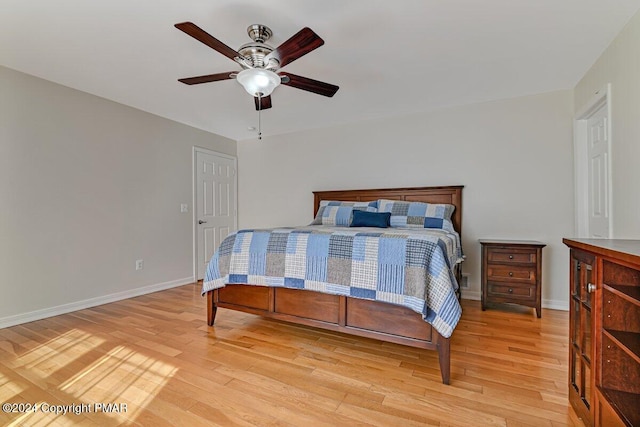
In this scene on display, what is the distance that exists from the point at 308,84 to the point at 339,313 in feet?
5.55

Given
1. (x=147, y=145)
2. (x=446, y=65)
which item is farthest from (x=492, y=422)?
(x=147, y=145)

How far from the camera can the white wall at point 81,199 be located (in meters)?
2.63

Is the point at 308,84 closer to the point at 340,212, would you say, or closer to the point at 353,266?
the point at 353,266

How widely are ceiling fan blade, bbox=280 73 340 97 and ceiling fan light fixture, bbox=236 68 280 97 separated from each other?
0.13 metres

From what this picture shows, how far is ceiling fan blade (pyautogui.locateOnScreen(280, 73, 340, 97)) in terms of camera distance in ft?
6.77

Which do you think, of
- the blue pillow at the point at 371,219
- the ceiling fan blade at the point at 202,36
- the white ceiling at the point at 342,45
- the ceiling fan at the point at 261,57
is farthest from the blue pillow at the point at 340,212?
the ceiling fan blade at the point at 202,36

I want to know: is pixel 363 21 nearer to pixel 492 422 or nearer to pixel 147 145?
pixel 492 422

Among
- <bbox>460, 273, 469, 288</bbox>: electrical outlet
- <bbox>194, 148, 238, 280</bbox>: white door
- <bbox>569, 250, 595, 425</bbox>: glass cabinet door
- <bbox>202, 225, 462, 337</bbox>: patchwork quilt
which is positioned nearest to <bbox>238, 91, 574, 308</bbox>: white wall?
<bbox>460, 273, 469, 288</bbox>: electrical outlet

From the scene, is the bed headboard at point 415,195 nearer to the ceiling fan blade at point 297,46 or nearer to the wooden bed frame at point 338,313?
the wooden bed frame at point 338,313

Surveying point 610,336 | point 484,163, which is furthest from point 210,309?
point 484,163

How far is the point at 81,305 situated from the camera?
120 inches

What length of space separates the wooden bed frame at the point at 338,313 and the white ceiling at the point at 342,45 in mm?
1897

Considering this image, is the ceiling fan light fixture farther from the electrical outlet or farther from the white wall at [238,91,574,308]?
the electrical outlet

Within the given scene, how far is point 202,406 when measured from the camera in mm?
1498
